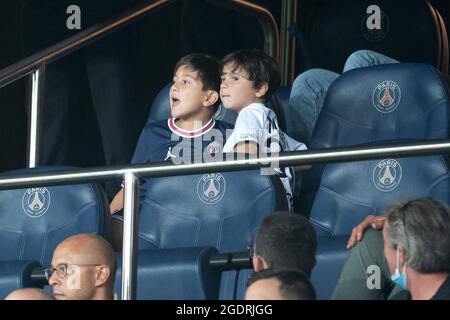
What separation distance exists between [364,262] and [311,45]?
2230mm

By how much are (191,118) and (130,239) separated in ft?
3.80

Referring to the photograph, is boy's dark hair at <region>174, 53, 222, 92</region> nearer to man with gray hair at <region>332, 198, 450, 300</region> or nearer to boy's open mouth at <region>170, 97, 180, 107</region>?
boy's open mouth at <region>170, 97, 180, 107</region>

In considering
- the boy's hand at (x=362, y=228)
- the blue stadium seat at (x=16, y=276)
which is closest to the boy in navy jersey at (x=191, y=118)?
the blue stadium seat at (x=16, y=276)

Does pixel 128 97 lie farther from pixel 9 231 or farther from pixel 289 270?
pixel 289 270

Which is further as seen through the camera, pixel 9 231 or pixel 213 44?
pixel 213 44

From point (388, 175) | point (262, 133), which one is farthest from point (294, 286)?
point (262, 133)

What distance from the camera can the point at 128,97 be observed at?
Answer: 5562mm

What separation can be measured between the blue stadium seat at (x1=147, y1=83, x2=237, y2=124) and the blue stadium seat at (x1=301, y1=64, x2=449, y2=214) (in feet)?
1.31

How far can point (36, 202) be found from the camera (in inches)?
189

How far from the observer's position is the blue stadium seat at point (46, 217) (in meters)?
4.61

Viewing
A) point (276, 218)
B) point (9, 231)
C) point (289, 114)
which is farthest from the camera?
point (289, 114)

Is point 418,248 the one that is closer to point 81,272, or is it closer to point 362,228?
point 362,228

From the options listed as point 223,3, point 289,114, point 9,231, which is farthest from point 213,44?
point 9,231
